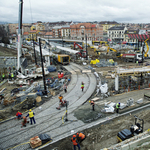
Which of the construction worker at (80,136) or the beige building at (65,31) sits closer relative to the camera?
the construction worker at (80,136)

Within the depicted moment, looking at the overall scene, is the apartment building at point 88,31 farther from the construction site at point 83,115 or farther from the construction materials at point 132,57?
the construction site at point 83,115

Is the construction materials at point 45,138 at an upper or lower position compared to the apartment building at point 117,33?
lower

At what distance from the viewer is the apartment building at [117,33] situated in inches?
2971

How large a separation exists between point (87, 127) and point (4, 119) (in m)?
6.46

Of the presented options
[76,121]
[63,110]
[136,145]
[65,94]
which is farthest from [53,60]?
[136,145]

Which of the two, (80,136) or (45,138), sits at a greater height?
(80,136)

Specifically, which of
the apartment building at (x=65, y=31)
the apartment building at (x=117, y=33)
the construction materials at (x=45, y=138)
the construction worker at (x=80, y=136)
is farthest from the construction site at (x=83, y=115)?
the apartment building at (x=65, y=31)

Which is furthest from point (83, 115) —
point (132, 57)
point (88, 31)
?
point (88, 31)

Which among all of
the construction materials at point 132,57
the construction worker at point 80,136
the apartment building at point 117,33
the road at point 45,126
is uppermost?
the apartment building at point 117,33

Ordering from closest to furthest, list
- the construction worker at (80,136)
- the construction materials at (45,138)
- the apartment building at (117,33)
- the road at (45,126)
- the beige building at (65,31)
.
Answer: the construction worker at (80,136), the construction materials at (45,138), the road at (45,126), the apartment building at (117,33), the beige building at (65,31)

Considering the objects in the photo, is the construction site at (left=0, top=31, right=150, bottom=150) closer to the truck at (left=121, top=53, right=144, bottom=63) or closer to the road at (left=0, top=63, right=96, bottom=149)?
the road at (left=0, top=63, right=96, bottom=149)

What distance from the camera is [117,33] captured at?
77.1 meters

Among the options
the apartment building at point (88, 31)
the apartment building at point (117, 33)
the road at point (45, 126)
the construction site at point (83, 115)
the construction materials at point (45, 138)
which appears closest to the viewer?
the construction site at point (83, 115)

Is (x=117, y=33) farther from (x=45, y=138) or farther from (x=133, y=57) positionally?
(x=45, y=138)
